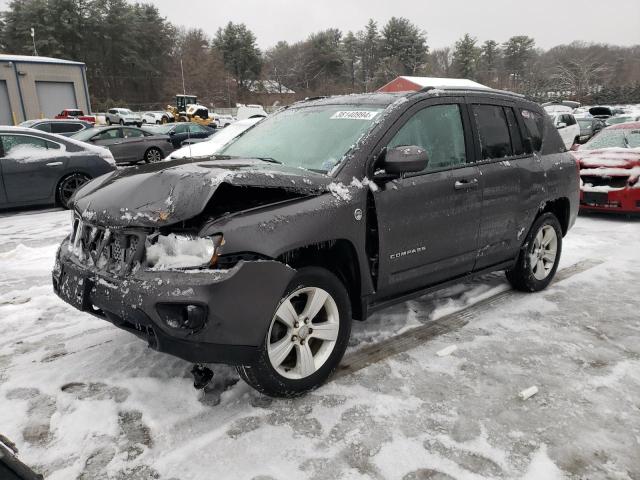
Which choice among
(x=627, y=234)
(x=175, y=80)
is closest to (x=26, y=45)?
(x=175, y=80)

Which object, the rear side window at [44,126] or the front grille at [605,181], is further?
the rear side window at [44,126]

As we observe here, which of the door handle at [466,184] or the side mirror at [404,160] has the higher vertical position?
the side mirror at [404,160]

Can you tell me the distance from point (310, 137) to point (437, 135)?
939 millimetres

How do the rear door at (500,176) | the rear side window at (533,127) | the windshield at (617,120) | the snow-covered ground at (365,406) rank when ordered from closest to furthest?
the snow-covered ground at (365,406), the rear door at (500,176), the rear side window at (533,127), the windshield at (617,120)

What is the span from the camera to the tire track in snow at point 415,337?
332cm

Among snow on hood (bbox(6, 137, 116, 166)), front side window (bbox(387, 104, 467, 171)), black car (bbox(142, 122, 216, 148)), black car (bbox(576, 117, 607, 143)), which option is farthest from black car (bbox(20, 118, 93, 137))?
black car (bbox(576, 117, 607, 143))

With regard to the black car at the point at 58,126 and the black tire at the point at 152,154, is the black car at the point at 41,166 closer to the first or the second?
the black tire at the point at 152,154

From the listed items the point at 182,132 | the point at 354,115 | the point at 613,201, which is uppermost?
the point at 354,115

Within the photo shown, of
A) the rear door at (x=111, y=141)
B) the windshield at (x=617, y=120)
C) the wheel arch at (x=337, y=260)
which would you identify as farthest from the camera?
the windshield at (x=617, y=120)

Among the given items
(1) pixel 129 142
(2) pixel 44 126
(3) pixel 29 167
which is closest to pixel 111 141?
(1) pixel 129 142

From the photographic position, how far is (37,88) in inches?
1394

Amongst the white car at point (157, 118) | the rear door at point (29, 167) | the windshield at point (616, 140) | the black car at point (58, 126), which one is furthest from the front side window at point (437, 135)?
the white car at point (157, 118)

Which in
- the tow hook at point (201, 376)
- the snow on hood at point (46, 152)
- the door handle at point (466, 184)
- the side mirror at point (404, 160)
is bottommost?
the tow hook at point (201, 376)

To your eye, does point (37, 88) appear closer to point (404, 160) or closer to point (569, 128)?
point (569, 128)
